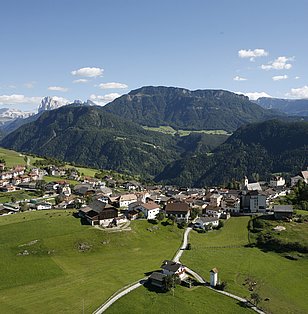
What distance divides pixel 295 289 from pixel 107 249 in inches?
1470

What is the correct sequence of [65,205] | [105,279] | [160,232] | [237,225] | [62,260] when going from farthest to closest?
[65,205], [237,225], [160,232], [62,260], [105,279]

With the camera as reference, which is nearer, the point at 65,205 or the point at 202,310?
the point at 202,310

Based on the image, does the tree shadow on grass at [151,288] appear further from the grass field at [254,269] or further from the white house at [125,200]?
the white house at [125,200]

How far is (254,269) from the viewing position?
70.5 metres

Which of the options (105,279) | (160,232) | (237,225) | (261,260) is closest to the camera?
(105,279)

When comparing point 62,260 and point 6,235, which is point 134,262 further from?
point 6,235

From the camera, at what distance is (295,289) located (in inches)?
2506

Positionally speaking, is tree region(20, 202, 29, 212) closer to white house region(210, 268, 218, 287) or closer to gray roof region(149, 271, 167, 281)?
gray roof region(149, 271, 167, 281)

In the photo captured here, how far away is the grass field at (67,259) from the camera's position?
55.8 m

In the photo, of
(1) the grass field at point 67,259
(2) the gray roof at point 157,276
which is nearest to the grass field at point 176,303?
(2) the gray roof at point 157,276

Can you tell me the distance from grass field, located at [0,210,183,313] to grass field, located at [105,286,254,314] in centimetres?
369

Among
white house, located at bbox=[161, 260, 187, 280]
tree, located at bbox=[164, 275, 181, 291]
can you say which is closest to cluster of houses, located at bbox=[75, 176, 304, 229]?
white house, located at bbox=[161, 260, 187, 280]

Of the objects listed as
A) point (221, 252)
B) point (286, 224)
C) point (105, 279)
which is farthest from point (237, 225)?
point (105, 279)

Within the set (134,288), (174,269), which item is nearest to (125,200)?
(174,269)
